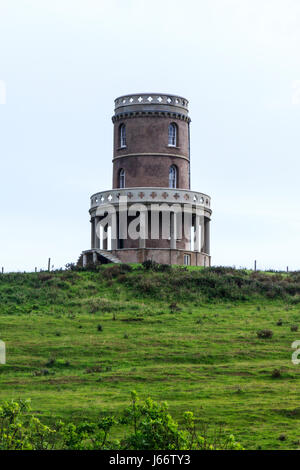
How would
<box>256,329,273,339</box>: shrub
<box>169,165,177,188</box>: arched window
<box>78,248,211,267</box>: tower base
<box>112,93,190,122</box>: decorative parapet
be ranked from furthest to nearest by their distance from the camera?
1. <box>169,165,177,188</box>: arched window
2. <box>112,93,190,122</box>: decorative parapet
3. <box>78,248,211,267</box>: tower base
4. <box>256,329,273,339</box>: shrub

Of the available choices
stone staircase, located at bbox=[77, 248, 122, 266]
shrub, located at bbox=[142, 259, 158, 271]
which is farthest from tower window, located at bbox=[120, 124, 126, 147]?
shrub, located at bbox=[142, 259, 158, 271]

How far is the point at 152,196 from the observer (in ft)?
219

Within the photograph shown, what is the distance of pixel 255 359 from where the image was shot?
3703 centimetres

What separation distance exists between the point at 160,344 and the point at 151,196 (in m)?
28.5

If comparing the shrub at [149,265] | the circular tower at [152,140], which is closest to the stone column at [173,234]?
the circular tower at [152,140]

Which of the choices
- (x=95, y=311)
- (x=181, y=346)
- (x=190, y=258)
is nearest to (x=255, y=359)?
(x=181, y=346)

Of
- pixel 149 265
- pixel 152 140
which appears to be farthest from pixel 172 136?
pixel 149 265

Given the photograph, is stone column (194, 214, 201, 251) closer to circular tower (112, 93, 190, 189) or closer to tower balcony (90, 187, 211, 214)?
tower balcony (90, 187, 211, 214)

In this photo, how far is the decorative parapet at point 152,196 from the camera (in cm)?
6669

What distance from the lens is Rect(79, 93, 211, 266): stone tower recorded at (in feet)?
219

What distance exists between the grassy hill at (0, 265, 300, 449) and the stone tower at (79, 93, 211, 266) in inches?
221

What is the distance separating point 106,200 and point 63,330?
2689 cm

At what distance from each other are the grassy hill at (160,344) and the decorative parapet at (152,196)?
7.14 metres
